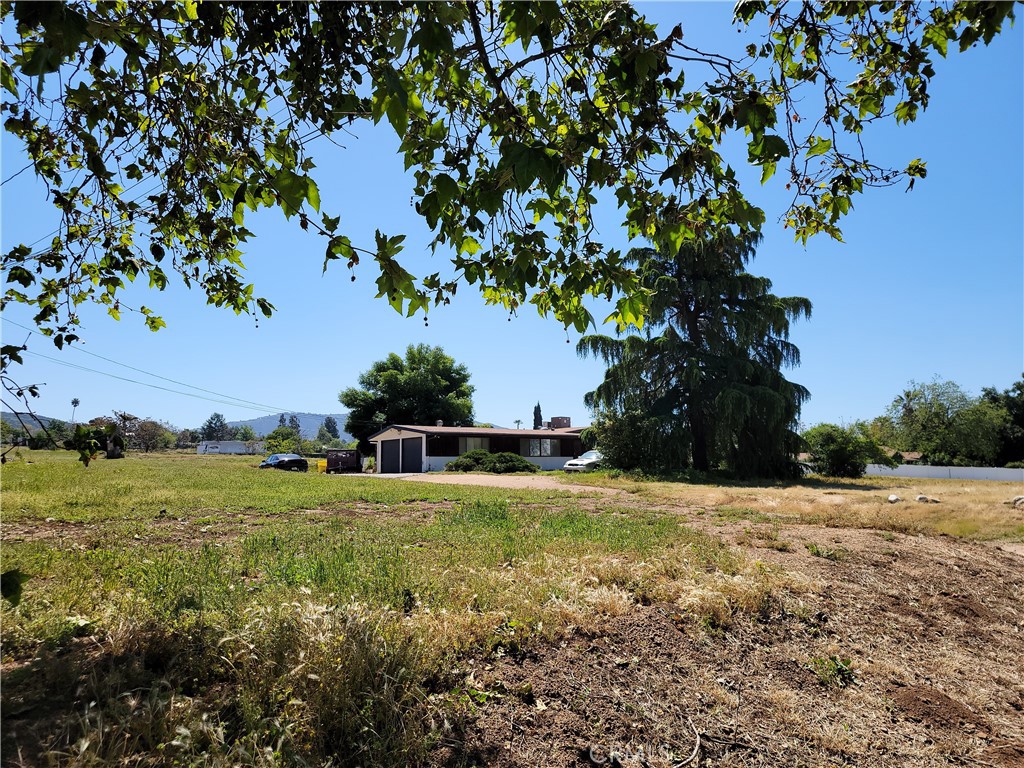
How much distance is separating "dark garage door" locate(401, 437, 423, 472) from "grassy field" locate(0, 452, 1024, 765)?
89.1 feet

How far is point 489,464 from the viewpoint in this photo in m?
30.5


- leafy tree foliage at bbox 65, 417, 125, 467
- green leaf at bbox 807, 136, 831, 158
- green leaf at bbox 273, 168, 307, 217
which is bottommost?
leafy tree foliage at bbox 65, 417, 125, 467

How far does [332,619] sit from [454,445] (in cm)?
3408

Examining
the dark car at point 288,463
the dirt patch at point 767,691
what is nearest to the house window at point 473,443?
the dark car at point 288,463

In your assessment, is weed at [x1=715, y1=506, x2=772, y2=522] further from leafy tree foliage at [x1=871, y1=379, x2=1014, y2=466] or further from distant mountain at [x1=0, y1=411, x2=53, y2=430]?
leafy tree foliage at [x1=871, y1=379, x2=1014, y2=466]

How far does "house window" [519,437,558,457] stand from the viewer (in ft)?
134

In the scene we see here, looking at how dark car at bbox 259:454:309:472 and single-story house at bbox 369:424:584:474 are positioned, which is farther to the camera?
dark car at bbox 259:454:309:472

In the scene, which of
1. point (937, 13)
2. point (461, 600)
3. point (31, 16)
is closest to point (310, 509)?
point (461, 600)

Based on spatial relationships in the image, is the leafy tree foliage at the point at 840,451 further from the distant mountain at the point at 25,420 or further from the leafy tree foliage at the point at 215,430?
the leafy tree foliage at the point at 215,430

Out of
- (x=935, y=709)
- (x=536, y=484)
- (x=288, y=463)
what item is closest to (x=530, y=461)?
(x=288, y=463)

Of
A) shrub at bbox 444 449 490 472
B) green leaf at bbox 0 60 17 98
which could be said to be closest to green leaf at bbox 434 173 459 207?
green leaf at bbox 0 60 17 98

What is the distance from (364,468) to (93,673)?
39.1 m

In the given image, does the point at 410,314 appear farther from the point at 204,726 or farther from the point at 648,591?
the point at 648,591

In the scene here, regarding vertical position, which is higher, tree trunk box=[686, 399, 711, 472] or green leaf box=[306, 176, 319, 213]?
green leaf box=[306, 176, 319, 213]
